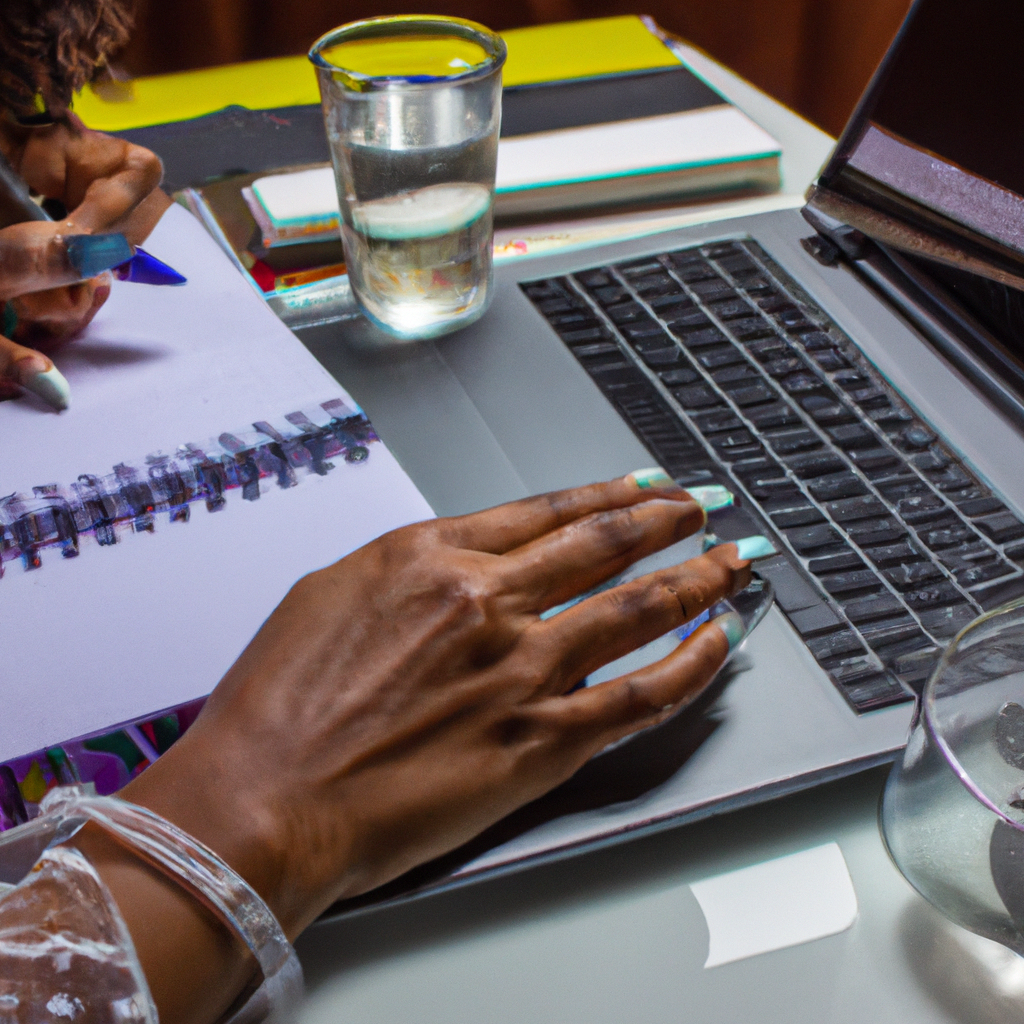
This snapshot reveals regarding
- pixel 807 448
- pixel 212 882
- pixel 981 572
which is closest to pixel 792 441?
pixel 807 448

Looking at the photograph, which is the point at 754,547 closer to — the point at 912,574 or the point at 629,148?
the point at 912,574

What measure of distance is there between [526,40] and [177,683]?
2.56 feet

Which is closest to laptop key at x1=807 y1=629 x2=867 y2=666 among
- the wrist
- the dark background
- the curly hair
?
the wrist

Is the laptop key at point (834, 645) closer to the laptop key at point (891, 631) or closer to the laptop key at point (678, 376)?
the laptop key at point (891, 631)

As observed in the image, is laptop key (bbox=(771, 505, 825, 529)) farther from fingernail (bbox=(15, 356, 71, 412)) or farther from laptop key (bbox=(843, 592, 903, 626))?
fingernail (bbox=(15, 356, 71, 412))

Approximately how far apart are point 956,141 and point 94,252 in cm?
50

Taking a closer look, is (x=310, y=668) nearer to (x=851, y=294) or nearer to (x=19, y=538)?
(x=19, y=538)

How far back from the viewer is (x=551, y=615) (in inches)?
15.6

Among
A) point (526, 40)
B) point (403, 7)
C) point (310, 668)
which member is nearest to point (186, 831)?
point (310, 668)

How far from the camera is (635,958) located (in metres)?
0.33

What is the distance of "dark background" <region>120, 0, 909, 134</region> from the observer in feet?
4.12

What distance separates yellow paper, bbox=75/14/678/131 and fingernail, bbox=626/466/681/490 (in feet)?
1.77

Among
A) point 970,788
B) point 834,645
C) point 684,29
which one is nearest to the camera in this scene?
point 970,788

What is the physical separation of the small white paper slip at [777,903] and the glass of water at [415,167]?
14.3 inches
